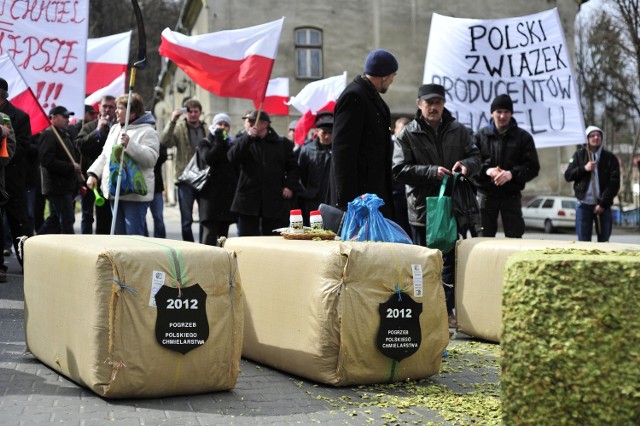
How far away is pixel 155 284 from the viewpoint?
5.01 meters

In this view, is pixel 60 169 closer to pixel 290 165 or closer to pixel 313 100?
pixel 290 165

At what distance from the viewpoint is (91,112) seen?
12.8 meters

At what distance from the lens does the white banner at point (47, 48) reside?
10.3 metres

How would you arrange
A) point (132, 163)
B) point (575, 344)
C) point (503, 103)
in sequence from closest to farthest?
point (575, 344) < point (132, 163) < point (503, 103)

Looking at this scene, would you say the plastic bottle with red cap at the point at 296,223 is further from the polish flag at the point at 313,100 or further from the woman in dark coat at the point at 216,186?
the polish flag at the point at 313,100

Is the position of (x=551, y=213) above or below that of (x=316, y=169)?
below

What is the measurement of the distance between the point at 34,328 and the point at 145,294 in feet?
4.35

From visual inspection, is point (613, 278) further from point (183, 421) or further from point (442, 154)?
point (442, 154)

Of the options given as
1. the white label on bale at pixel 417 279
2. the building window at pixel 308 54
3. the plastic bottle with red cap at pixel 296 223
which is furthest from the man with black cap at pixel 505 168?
the building window at pixel 308 54

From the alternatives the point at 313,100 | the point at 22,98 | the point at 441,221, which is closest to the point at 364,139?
the point at 441,221

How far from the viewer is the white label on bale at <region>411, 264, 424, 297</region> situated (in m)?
5.68

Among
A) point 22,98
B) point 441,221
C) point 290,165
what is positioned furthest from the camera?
point 22,98

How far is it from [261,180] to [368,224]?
144 inches

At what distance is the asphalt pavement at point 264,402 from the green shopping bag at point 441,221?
1.54m
